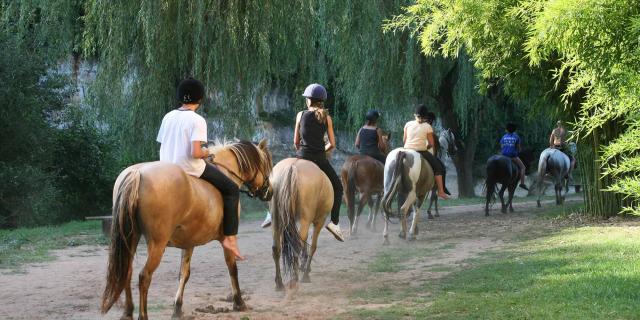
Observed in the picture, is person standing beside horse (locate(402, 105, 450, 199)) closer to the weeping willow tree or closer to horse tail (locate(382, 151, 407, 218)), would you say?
horse tail (locate(382, 151, 407, 218))

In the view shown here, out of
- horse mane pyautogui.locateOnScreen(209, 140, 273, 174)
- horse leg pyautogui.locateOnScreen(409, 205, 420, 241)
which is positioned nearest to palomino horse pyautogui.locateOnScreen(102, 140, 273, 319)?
horse mane pyautogui.locateOnScreen(209, 140, 273, 174)

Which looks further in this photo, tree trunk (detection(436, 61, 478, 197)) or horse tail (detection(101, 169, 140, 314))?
tree trunk (detection(436, 61, 478, 197))

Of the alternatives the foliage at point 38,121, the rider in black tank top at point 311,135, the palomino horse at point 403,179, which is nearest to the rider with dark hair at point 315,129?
the rider in black tank top at point 311,135

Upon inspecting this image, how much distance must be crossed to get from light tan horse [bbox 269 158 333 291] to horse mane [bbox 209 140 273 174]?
0.73 meters

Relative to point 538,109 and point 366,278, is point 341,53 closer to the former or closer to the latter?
point 538,109

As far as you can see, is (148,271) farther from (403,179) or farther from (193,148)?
(403,179)

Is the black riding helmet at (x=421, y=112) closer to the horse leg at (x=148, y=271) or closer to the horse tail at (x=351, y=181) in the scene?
the horse tail at (x=351, y=181)

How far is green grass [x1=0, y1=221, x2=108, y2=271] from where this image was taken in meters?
12.5

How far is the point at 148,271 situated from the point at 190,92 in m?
1.72

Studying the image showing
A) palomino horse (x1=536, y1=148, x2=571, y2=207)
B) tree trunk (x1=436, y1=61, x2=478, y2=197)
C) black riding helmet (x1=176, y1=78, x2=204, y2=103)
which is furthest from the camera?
tree trunk (x1=436, y1=61, x2=478, y2=197)

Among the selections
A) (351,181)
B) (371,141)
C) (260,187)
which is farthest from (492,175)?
(260,187)

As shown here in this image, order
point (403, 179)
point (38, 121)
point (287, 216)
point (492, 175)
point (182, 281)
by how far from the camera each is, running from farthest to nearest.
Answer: point (492, 175)
point (38, 121)
point (403, 179)
point (287, 216)
point (182, 281)

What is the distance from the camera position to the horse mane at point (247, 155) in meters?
8.70

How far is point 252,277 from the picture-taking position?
1091 centimetres
